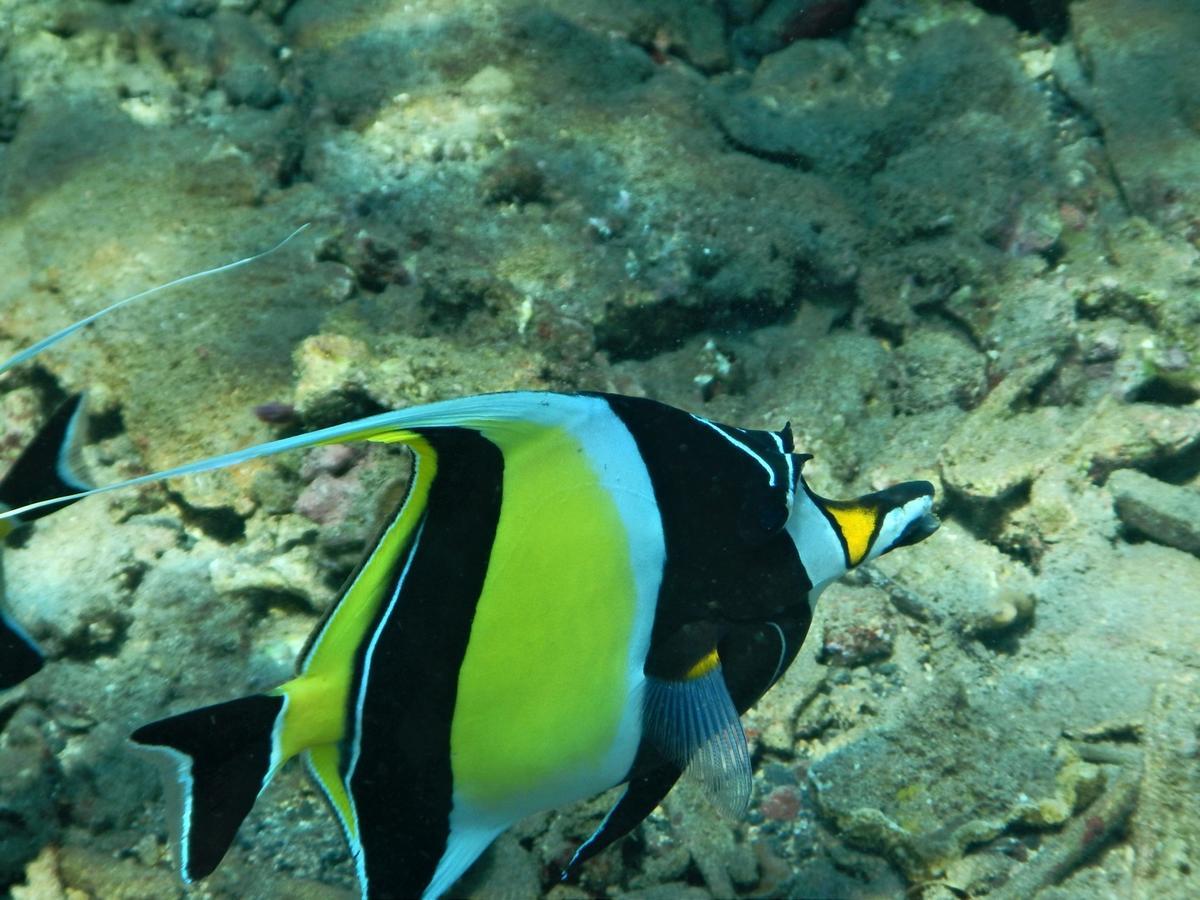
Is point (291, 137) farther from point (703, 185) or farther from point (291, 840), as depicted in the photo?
point (291, 840)

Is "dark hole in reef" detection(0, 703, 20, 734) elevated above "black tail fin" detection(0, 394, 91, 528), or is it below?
below

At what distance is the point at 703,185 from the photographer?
11.8 feet

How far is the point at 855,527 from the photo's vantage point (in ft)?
3.62

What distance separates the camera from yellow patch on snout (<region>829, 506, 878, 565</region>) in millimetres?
1103

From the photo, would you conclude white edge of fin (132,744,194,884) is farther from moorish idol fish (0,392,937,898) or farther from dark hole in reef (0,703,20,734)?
dark hole in reef (0,703,20,734)

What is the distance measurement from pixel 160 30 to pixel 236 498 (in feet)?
12.2

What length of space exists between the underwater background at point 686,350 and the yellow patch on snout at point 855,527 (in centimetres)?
140

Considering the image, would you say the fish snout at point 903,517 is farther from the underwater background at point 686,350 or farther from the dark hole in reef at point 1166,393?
the dark hole in reef at point 1166,393

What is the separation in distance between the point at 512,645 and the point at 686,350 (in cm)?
254

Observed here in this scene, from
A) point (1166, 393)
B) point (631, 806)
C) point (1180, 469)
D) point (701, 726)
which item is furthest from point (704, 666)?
point (1166, 393)

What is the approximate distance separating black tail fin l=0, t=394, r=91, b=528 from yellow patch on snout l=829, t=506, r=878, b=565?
1.75m

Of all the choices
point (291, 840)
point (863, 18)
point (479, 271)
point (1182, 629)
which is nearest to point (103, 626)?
point (291, 840)

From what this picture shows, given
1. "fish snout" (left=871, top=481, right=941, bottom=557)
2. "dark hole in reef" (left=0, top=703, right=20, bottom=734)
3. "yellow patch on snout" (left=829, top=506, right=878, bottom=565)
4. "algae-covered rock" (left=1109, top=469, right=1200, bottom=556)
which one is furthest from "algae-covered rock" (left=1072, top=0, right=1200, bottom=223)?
"dark hole in reef" (left=0, top=703, right=20, bottom=734)

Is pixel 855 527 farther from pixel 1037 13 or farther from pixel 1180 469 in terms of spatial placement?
pixel 1037 13
